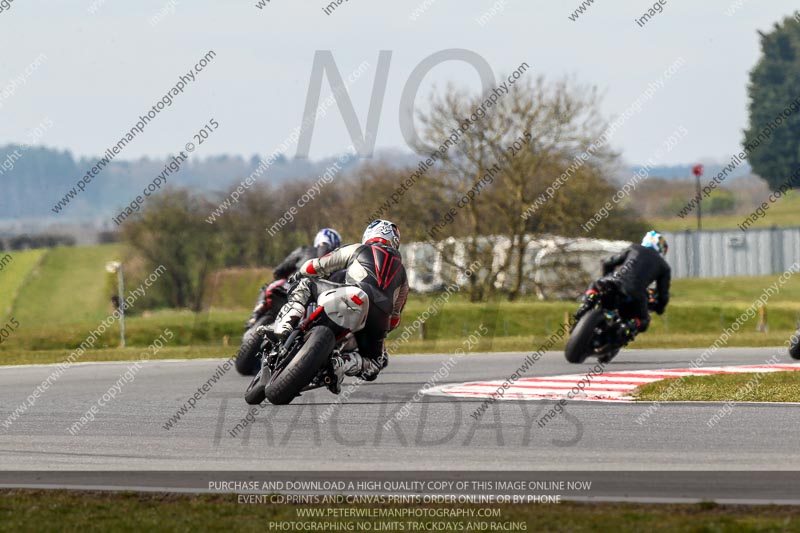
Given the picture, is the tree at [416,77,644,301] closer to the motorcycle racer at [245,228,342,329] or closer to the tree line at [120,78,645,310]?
the tree line at [120,78,645,310]

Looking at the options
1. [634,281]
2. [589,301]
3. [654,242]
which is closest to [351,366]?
[589,301]

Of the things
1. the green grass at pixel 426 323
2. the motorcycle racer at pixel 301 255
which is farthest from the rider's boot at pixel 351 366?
the green grass at pixel 426 323

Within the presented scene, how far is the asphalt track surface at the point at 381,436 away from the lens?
840cm

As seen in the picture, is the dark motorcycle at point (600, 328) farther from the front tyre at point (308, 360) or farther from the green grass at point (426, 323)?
the front tyre at point (308, 360)

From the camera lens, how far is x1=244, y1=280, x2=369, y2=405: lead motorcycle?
1014 centimetres

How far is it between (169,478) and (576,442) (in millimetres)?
3098

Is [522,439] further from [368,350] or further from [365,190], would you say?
[365,190]

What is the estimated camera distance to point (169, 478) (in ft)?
25.8

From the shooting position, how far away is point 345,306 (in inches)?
410

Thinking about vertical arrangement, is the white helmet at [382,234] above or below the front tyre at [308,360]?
above

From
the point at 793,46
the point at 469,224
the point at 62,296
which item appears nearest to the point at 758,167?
the point at 793,46

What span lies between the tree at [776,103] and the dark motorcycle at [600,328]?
7873cm

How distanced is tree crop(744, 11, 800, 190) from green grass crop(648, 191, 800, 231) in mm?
2535

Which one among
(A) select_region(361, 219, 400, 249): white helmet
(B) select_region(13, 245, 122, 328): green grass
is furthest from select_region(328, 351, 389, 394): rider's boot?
(B) select_region(13, 245, 122, 328): green grass
